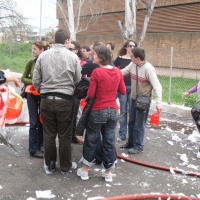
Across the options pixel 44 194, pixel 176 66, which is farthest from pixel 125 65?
pixel 176 66

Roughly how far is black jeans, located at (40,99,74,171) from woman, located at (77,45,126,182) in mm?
275

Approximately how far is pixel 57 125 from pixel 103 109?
703mm

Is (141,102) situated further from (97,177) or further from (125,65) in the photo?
(97,177)

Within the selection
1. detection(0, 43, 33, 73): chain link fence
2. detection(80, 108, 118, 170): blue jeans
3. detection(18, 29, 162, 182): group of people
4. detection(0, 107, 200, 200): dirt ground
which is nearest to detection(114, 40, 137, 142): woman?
detection(0, 107, 200, 200): dirt ground

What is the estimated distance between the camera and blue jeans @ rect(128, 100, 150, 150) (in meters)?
5.40

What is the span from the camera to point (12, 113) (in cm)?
407

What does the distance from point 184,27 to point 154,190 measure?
55.2 ft

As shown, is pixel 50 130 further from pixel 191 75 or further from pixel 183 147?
pixel 191 75

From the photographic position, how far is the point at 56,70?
13.4ft

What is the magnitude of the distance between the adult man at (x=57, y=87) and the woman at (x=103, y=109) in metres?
0.30

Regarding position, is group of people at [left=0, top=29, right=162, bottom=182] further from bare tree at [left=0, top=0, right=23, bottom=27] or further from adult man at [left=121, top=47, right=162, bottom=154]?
bare tree at [left=0, top=0, right=23, bottom=27]

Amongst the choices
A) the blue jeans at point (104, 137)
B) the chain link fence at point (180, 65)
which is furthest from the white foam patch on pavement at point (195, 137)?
the chain link fence at point (180, 65)

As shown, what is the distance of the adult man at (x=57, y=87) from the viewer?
4.10 metres

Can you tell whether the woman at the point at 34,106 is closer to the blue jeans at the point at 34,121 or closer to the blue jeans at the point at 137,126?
the blue jeans at the point at 34,121
